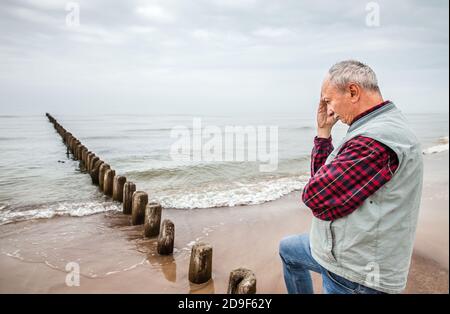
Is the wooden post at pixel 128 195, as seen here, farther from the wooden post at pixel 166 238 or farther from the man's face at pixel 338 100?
the man's face at pixel 338 100

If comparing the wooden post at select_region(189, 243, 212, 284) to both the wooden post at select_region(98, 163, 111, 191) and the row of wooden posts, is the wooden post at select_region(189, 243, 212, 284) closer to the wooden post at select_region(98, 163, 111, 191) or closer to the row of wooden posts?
the row of wooden posts

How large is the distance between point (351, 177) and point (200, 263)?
297 centimetres

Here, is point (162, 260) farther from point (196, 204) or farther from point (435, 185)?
point (435, 185)

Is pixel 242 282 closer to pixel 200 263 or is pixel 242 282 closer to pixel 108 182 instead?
pixel 200 263

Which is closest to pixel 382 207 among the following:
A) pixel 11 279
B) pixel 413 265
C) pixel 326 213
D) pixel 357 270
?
pixel 326 213

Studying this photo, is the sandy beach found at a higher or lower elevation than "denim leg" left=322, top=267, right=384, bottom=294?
lower

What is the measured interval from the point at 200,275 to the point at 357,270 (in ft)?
9.24

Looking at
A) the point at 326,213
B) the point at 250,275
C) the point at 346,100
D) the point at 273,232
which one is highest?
the point at 346,100

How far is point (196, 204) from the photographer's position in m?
8.99

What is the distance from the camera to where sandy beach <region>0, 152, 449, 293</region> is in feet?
15.1

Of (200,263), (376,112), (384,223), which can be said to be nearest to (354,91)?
(376,112)

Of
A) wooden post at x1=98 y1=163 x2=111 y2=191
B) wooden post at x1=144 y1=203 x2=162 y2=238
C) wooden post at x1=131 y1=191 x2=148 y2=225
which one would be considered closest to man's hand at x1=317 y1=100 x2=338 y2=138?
wooden post at x1=144 y1=203 x2=162 y2=238

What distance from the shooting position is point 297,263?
2799 mm

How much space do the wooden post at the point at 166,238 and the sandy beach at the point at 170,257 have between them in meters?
0.14
